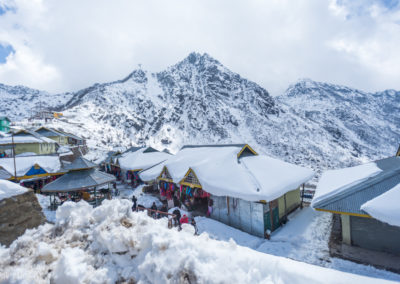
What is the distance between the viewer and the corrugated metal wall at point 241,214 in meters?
10.9

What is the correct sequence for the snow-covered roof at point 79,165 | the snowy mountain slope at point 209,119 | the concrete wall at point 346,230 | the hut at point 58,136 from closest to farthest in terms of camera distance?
the concrete wall at point 346,230
the snow-covered roof at point 79,165
the hut at point 58,136
the snowy mountain slope at point 209,119

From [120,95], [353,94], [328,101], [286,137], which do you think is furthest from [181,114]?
[353,94]

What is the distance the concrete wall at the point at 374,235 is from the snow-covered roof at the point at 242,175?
3.60 metres

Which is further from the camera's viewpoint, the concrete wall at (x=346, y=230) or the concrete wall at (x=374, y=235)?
the concrete wall at (x=346, y=230)

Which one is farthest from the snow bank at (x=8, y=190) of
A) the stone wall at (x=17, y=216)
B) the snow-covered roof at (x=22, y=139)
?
the snow-covered roof at (x=22, y=139)

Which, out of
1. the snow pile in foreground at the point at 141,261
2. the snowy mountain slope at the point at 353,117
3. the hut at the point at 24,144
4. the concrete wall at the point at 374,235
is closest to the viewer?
the snow pile in foreground at the point at 141,261

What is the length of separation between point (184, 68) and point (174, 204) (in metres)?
137

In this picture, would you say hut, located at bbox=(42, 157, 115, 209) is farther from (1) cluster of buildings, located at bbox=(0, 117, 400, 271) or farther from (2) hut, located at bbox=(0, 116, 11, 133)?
(2) hut, located at bbox=(0, 116, 11, 133)

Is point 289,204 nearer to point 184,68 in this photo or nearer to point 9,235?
point 9,235

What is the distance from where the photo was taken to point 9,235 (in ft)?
16.0

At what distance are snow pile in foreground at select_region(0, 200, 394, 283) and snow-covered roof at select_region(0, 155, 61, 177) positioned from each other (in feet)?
78.6

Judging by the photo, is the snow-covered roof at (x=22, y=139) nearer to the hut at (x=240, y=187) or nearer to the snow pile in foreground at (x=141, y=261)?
the hut at (x=240, y=187)

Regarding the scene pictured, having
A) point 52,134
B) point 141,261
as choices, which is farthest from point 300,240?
point 52,134

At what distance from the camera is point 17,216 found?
5160mm
